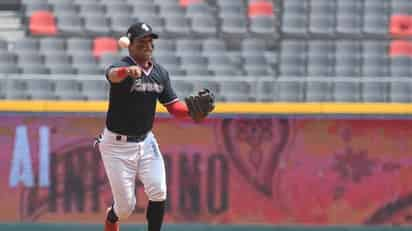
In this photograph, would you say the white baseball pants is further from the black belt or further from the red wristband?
the red wristband

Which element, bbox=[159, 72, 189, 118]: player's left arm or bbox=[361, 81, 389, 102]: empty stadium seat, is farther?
bbox=[361, 81, 389, 102]: empty stadium seat

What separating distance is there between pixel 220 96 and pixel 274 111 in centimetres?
79

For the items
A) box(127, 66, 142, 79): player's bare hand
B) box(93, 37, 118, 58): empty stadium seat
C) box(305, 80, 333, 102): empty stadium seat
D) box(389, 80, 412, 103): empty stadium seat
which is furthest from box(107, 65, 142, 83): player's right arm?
box(93, 37, 118, 58): empty stadium seat

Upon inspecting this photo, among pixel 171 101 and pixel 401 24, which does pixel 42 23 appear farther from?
pixel 171 101

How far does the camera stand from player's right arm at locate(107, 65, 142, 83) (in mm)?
5715

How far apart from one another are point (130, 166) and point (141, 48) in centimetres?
87

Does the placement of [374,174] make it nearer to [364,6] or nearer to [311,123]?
[311,123]

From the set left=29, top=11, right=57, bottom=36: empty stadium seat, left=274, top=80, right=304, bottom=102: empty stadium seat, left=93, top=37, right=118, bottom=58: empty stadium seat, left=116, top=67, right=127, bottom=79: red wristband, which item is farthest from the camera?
left=29, top=11, right=57, bottom=36: empty stadium seat

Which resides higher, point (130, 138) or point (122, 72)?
point (122, 72)

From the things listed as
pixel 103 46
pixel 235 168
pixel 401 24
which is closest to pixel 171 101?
pixel 235 168

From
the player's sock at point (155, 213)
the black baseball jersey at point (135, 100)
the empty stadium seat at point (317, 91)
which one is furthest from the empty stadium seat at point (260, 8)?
the player's sock at point (155, 213)

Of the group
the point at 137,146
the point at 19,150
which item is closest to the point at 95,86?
the point at 19,150

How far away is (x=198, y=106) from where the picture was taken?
6523 mm

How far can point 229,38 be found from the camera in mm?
11914
